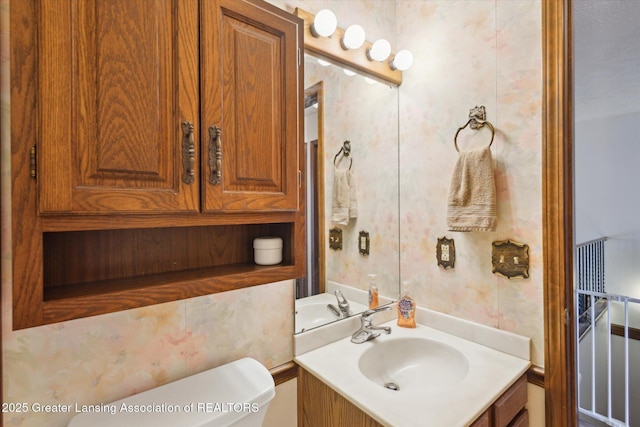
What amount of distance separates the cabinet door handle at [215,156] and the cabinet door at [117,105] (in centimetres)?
4

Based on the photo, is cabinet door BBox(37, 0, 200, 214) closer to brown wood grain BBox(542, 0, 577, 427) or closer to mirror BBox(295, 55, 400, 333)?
mirror BBox(295, 55, 400, 333)

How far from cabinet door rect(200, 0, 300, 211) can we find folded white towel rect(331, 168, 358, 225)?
58 cm

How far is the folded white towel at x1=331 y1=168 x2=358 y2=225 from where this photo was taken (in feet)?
4.64

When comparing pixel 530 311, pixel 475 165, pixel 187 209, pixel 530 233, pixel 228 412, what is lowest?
pixel 228 412

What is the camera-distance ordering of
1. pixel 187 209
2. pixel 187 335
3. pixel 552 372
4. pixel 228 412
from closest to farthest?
pixel 187 209, pixel 228 412, pixel 187 335, pixel 552 372

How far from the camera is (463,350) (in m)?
1.24

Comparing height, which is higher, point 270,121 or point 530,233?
point 270,121

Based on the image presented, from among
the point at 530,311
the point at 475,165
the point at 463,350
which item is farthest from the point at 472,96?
the point at 463,350

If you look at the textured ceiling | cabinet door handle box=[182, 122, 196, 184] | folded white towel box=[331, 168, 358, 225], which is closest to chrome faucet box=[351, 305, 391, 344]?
folded white towel box=[331, 168, 358, 225]

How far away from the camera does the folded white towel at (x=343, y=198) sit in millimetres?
1415

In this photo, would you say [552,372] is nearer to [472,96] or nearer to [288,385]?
[288,385]

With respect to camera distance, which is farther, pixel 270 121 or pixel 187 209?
pixel 270 121

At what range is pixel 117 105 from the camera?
0.59m

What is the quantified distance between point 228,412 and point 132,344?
33 centimetres
